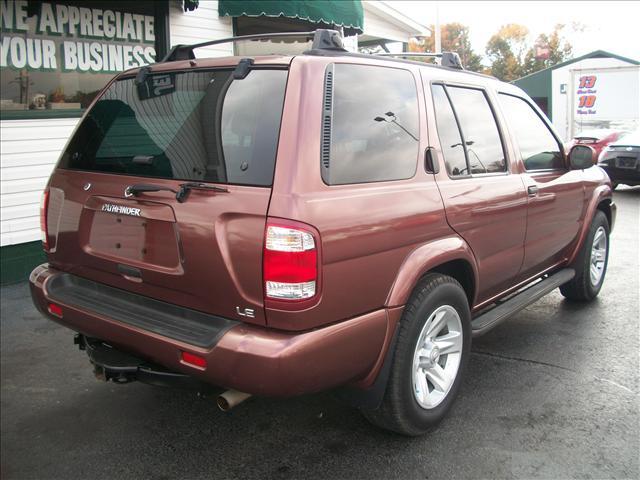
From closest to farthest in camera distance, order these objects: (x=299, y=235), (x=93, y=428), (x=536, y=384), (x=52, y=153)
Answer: (x=299, y=235) → (x=93, y=428) → (x=536, y=384) → (x=52, y=153)

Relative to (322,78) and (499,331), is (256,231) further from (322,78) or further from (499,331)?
(499,331)

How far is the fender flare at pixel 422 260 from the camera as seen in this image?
9.34 feet

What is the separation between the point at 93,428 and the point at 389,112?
2404 mm

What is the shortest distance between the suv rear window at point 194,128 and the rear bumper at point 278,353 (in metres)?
0.67

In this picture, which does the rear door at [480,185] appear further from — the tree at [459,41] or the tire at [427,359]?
the tree at [459,41]

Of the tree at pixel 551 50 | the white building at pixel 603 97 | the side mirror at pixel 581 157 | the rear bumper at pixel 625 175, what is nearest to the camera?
the side mirror at pixel 581 157

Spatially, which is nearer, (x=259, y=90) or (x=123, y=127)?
Result: (x=259, y=90)

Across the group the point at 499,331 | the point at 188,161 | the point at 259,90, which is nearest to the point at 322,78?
the point at 259,90

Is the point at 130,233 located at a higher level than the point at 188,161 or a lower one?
lower

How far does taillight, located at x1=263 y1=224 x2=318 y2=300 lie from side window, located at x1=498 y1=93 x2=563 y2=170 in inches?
91.9

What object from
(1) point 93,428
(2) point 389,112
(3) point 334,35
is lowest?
(1) point 93,428

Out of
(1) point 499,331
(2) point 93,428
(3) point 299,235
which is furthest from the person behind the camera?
(1) point 499,331

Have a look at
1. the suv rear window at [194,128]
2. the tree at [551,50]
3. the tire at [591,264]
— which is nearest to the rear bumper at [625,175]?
the tire at [591,264]

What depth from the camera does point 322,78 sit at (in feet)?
8.83
